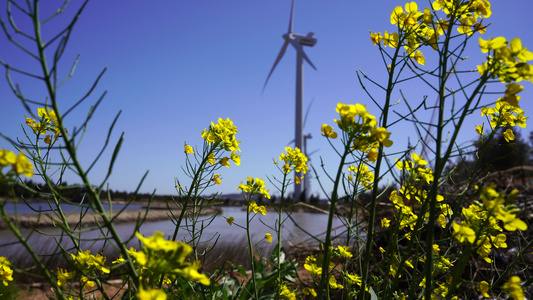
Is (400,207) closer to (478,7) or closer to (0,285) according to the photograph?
(478,7)

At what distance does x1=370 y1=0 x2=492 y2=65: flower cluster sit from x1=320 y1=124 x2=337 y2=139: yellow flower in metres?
0.46

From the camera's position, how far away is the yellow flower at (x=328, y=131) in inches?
40.4

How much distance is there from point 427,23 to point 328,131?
55 cm

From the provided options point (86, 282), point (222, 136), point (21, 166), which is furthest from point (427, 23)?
point (86, 282)

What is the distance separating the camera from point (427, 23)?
1.24 m

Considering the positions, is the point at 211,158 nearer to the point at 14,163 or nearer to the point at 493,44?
the point at 14,163

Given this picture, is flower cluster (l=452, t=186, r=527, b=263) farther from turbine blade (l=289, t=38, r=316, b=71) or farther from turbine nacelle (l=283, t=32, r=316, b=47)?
turbine nacelle (l=283, t=32, r=316, b=47)

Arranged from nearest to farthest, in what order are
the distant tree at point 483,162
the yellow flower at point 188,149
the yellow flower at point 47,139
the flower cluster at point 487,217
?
the flower cluster at point 487,217, the distant tree at point 483,162, the yellow flower at point 47,139, the yellow flower at point 188,149

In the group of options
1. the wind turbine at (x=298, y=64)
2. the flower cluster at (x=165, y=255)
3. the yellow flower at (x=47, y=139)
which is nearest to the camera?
the flower cluster at (x=165, y=255)

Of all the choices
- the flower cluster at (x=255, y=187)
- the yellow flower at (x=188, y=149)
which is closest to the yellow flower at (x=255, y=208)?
the flower cluster at (x=255, y=187)

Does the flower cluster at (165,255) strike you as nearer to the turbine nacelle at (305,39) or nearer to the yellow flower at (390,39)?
the yellow flower at (390,39)

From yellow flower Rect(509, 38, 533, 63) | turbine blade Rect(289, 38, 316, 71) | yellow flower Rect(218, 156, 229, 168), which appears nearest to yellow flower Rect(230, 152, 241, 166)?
yellow flower Rect(218, 156, 229, 168)

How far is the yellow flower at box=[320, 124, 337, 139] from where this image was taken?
1.03 m

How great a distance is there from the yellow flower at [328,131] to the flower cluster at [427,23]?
1.52ft
